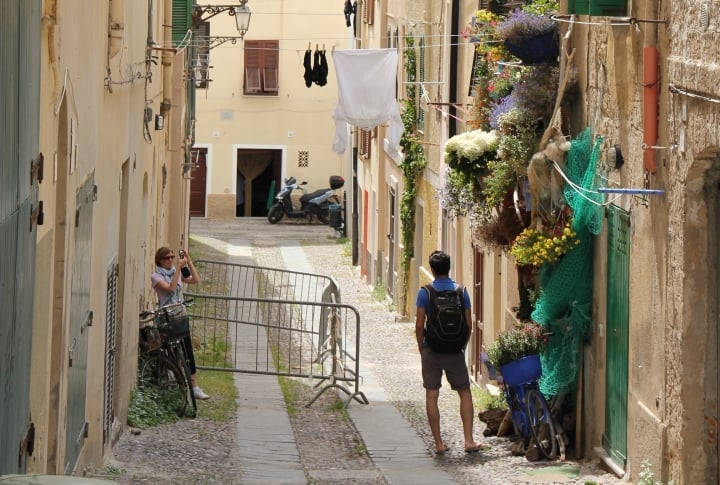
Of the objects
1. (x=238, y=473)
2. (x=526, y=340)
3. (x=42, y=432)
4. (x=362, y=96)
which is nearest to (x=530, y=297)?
(x=526, y=340)

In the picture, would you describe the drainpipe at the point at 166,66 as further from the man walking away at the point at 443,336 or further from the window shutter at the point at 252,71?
the window shutter at the point at 252,71

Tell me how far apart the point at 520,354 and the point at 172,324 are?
363 cm

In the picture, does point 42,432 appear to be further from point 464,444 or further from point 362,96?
point 362,96

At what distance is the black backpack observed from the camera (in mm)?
11688

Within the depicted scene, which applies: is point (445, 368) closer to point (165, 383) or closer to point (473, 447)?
point (473, 447)

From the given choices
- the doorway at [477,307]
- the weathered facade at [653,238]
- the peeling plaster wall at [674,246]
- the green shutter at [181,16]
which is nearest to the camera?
the peeling plaster wall at [674,246]

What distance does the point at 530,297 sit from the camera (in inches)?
490

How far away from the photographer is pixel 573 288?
11359 millimetres

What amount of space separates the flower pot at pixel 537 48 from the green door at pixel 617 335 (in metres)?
1.94

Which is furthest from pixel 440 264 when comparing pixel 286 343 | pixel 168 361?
pixel 286 343

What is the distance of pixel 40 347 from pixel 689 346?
4.02 m

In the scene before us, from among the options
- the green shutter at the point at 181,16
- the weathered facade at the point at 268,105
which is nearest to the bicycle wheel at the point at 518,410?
the green shutter at the point at 181,16

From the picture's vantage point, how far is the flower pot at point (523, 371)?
11.7m

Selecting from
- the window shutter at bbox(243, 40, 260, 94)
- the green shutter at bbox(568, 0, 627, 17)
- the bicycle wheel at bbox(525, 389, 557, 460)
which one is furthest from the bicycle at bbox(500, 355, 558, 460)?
the window shutter at bbox(243, 40, 260, 94)
